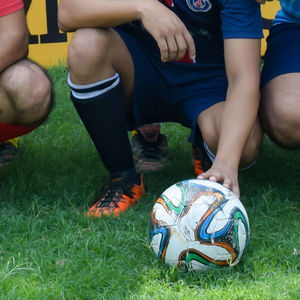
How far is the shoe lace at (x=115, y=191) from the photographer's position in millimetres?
3012

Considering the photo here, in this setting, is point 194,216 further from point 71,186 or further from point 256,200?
point 71,186

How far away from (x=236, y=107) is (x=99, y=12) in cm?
71

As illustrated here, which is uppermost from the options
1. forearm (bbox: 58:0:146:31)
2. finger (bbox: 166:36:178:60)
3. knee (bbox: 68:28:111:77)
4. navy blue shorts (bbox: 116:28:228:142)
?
forearm (bbox: 58:0:146:31)

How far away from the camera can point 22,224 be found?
112 inches

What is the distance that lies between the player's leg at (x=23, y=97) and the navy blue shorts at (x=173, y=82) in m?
0.43

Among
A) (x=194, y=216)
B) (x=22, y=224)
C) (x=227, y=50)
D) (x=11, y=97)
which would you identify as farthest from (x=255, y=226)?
(x=11, y=97)

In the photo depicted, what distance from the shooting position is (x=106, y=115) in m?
2.95

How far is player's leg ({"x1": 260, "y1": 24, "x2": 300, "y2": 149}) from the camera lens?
2.91 m

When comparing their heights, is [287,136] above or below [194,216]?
below

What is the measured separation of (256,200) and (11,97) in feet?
4.04

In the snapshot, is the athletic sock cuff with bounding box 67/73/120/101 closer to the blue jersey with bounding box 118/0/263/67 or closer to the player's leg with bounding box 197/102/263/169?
the blue jersey with bounding box 118/0/263/67

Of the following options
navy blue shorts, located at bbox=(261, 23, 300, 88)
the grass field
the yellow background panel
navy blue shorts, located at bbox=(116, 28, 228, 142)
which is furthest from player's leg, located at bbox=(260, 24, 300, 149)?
the yellow background panel

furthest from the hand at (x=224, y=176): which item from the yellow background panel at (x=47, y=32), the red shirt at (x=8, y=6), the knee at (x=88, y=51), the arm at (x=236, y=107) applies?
the yellow background panel at (x=47, y=32)

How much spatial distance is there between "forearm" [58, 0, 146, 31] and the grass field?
84cm
